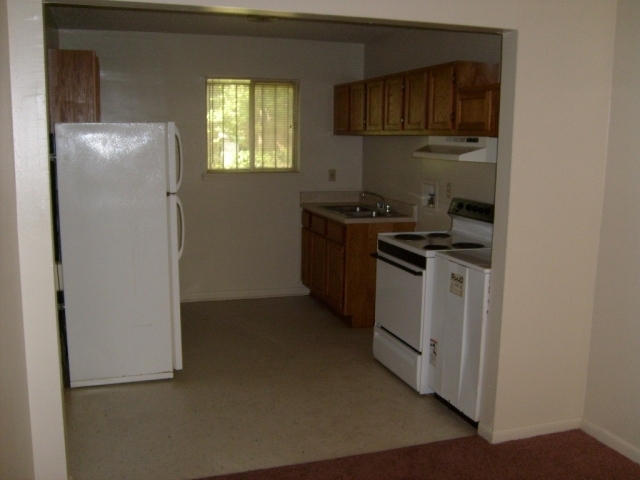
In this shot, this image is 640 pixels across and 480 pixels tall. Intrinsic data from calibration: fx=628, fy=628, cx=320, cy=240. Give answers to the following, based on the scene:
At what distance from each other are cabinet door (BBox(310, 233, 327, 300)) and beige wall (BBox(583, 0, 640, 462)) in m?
2.62

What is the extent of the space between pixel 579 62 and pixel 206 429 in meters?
2.67

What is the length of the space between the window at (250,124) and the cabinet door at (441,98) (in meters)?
2.05

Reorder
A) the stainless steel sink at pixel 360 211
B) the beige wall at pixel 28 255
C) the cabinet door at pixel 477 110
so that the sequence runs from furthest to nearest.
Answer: the stainless steel sink at pixel 360 211, the cabinet door at pixel 477 110, the beige wall at pixel 28 255

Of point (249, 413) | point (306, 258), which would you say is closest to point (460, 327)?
point (249, 413)

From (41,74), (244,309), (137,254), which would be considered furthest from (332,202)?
(41,74)

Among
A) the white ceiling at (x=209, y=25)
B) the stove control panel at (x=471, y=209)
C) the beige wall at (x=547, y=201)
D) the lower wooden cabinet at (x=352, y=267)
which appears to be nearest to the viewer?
the beige wall at (x=547, y=201)

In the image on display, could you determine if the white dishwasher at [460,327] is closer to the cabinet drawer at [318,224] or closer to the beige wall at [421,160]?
the beige wall at [421,160]

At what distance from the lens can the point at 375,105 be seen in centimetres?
520

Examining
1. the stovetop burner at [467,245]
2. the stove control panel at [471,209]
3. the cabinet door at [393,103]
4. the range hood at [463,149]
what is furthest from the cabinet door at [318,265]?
the stovetop burner at [467,245]

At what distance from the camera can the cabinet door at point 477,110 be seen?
354 centimetres

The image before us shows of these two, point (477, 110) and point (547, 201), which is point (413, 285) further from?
point (477, 110)

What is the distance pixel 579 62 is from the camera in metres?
3.08

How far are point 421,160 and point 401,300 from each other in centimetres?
157

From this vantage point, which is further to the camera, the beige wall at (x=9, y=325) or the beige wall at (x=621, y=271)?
the beige wall at (x=621, y=271)
